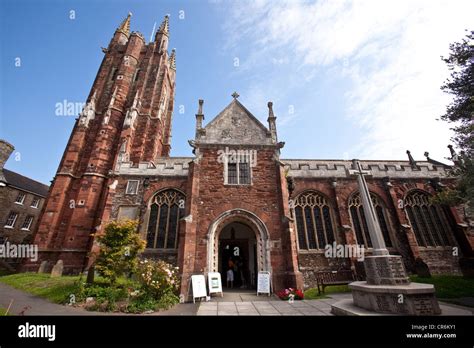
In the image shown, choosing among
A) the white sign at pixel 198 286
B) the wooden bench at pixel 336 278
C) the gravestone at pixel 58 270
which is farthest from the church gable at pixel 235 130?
the gravestone at pixel 58 270

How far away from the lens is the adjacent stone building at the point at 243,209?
1284 centimetres

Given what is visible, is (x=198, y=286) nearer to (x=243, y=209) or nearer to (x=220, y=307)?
(x=220, y=307)

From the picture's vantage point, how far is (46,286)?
11961 millimetres

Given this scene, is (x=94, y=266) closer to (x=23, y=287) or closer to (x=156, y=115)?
(x=23, y=287)

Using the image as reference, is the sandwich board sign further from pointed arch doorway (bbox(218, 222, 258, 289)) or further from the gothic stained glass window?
the gothic stained glass window

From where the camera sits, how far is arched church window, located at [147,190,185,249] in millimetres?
15344

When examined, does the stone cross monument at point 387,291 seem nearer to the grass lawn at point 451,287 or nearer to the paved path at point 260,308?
the paved path at point 260,308

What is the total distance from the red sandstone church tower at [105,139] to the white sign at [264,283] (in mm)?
11362

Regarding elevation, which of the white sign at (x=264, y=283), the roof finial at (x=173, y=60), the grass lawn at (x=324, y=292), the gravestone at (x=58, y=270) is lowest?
the grass lawn at (x=324, y=292)

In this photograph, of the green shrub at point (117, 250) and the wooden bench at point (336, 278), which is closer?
the green shrub at point (117, 250)

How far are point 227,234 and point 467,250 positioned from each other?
723 inches

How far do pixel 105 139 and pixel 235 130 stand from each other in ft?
49.2

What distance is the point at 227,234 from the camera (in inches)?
649
